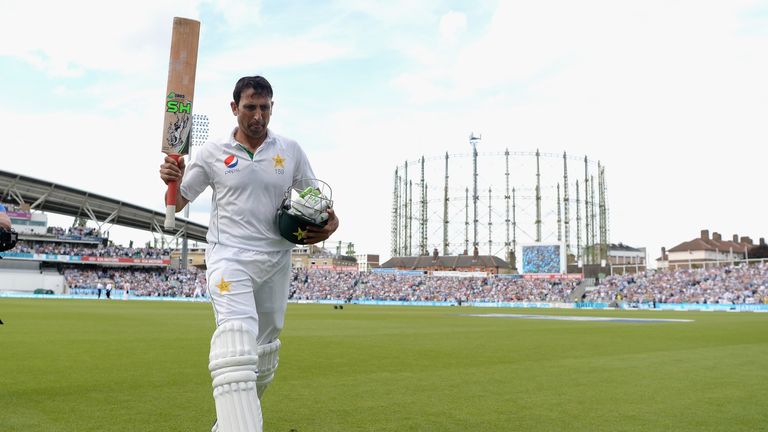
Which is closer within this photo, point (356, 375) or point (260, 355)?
point (260, 355)

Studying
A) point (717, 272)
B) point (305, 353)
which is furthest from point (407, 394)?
point (717, 272)

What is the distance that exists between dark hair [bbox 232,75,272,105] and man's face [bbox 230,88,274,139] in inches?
0.9

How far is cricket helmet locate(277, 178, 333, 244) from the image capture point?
432 centimetres

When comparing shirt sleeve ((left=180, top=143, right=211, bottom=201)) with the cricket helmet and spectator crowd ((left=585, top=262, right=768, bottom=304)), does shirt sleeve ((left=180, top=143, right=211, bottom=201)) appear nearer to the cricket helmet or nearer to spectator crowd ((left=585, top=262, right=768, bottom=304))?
the cricket helmet

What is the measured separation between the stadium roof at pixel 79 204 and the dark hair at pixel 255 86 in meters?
65.4

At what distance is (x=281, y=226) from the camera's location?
4406 mm

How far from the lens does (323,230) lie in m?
4.55

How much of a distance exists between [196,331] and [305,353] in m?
7.09

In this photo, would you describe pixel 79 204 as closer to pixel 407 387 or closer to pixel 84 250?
pixel 84 250

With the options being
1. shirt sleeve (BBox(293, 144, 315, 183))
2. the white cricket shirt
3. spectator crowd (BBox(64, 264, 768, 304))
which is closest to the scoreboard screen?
spectator crowd (BBox(64, 264, 768, 304))

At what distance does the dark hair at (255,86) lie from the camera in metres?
4.50

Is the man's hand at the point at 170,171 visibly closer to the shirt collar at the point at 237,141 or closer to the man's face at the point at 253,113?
the shirt collar at the point at 237,141

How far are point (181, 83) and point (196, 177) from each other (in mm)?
1005

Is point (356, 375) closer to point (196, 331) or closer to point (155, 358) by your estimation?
point (155, 358)
